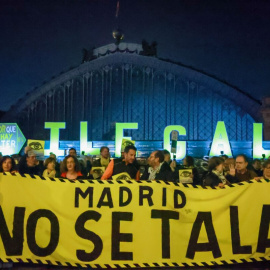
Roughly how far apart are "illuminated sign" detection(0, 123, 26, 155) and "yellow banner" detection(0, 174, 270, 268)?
15511mm

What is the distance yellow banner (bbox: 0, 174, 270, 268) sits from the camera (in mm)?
6164

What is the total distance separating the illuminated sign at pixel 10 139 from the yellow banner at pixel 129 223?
15.5 meters

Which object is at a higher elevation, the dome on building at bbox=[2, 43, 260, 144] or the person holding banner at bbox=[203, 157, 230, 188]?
the dome on building at bbox=[2, 43, 260, 144]

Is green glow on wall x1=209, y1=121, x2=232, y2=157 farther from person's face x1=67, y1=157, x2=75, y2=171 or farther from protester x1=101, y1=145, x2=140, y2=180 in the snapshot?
person's face x1=67, y1=157, x2=75, y2=171

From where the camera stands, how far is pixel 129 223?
6.25 metres

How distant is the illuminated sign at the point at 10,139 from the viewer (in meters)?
21.4

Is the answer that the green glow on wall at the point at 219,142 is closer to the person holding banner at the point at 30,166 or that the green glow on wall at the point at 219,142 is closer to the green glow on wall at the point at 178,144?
the green glow on wall at the point at 178,144

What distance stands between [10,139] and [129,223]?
1655 centimetres

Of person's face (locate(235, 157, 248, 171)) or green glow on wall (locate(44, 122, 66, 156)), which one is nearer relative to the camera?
person's face (locate(235, 157, 248, 171))

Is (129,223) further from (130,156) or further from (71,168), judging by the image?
(71,168)

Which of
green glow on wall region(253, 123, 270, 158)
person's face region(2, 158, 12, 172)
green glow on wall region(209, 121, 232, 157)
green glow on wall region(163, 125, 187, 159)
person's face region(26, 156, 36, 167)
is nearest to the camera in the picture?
person's face region(2, 158, 12, 172)

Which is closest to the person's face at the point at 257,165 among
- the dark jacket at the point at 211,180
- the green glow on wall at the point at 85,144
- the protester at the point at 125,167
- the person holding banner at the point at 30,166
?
the dark jacket at the point at 211,180

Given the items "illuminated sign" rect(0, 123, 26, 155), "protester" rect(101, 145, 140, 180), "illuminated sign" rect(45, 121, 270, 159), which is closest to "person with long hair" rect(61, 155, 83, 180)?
"protester" rect(101, 145, 140, 180)

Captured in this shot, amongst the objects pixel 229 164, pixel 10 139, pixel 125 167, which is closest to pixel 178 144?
pixel 10 139
